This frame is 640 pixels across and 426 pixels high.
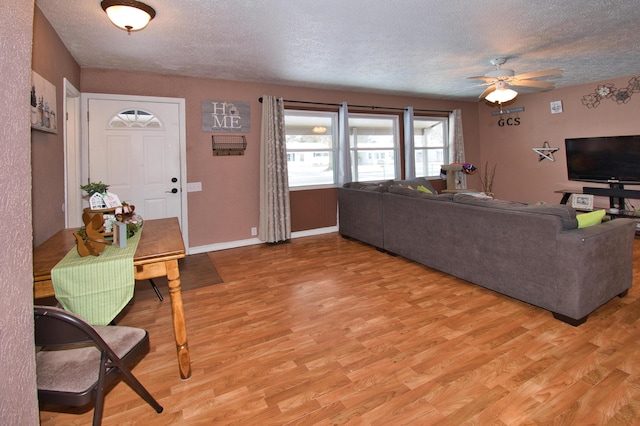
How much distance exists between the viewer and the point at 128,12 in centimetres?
252

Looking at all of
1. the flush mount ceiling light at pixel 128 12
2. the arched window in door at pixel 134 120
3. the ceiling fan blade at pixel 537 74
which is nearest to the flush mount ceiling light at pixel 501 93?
the ceiling fan blade at pixel 537 74

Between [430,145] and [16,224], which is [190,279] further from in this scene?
[430,145]

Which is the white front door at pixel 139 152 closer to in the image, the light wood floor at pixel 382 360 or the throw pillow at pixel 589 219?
the light wood floor at pixel 382 360

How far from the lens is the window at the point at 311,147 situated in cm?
566

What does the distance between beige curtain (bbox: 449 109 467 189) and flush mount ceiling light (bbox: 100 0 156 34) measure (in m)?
5.93

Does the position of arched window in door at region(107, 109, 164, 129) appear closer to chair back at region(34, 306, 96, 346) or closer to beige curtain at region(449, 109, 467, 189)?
chair back at region(34, 306, 96, 346)

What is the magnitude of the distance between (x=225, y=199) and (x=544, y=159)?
5787 millimetres

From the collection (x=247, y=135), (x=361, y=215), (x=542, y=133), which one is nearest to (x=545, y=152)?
(x=542, y=133)

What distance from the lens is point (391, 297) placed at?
3.22 metres

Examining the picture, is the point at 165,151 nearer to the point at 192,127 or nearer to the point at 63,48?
the point at 192,127

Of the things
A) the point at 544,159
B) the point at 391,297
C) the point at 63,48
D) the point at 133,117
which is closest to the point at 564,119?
the point at 544,159

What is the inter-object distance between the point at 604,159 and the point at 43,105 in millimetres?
7163

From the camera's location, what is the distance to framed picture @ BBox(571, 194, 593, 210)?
18.2 feet

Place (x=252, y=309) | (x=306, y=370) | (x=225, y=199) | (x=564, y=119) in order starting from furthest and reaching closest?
(x=564, y=119)
(x=225, y=199)
(x=252, y=309)
(x=306, y=370)
